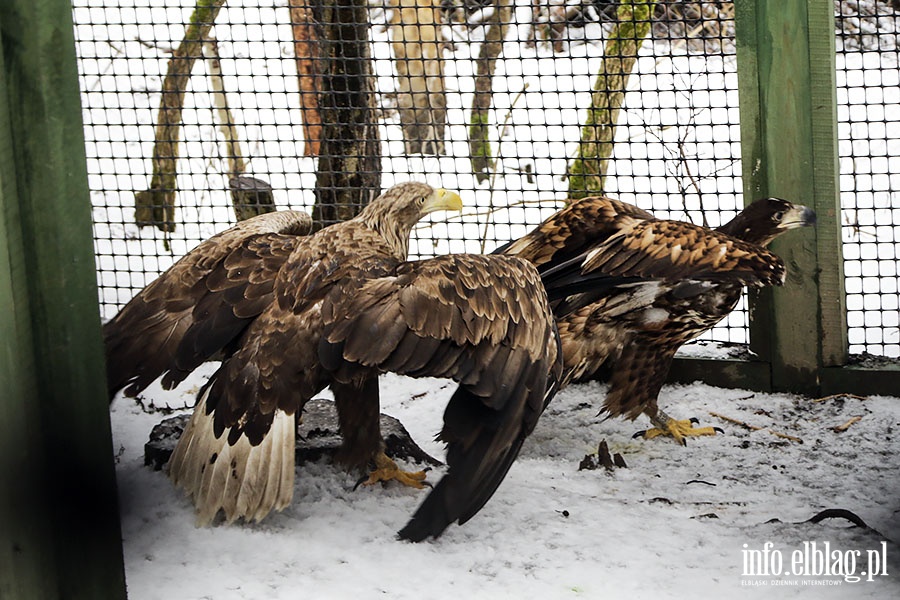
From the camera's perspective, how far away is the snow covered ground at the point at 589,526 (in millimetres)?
3129

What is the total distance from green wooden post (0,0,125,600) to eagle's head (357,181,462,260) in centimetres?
188

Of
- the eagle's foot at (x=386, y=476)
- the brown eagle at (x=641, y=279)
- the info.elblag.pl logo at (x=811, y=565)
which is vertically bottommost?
the info.elblag.pl logo at (x=811, y=565)

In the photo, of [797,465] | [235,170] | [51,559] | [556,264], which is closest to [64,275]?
[51,559]

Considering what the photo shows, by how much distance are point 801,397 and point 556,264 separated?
1.18 metres

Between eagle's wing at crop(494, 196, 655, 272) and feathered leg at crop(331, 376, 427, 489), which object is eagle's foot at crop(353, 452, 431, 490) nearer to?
feathered leg at crop(331, 376, 427, 489)

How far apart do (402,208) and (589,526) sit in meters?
1.46

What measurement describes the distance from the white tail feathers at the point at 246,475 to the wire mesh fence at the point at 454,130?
70.9 inches

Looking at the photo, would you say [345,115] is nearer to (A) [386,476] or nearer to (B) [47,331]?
(A) [386,476]

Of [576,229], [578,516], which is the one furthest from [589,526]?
[576,229]

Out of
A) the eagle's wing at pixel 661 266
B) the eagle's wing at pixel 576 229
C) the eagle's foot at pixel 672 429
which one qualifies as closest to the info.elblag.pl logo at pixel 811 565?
the eagle's wing at pixel 661 266

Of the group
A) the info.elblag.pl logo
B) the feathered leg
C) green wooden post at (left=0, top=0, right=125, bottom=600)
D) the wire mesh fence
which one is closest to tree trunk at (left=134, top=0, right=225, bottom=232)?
the wire mesh fence

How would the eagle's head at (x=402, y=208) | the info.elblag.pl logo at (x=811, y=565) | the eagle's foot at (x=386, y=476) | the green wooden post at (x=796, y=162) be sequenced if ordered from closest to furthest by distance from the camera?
the info.elblag.pl logo at (x=811, y=565) < the eagle's foot at (x=386, y=476) < the eagle's head at (x=402, y=208) < the green wooden post at (x=796, y=162)

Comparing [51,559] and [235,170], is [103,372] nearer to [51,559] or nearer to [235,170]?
[51,559]

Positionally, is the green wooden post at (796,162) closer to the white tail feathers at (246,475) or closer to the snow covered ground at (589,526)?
the snow covered ground at (589,526)
